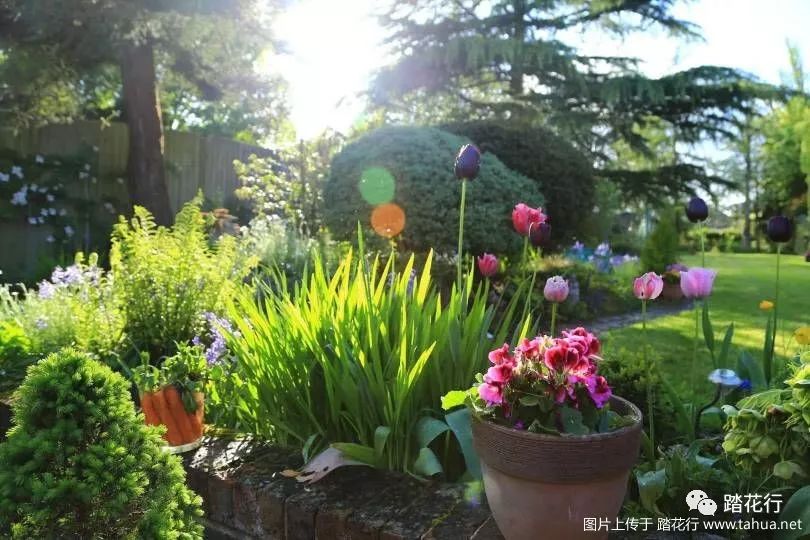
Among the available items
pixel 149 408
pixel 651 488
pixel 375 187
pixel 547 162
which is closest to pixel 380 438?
pixel 651 488

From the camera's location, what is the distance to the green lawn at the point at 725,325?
3.93m

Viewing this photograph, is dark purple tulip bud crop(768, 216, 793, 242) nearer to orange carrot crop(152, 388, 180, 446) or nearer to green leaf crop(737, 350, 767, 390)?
green leaf crop(737, 350, 767, 390)

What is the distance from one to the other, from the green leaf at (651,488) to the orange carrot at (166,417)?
1444 millimetres

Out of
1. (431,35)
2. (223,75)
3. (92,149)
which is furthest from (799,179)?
(92,149)

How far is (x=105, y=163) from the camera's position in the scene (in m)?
9.35

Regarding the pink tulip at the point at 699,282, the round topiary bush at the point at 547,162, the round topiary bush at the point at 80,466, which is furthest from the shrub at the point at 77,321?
the round topiary bush at the point at 547,162

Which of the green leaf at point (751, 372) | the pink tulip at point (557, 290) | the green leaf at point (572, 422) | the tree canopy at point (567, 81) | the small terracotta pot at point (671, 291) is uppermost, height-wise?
the tree canopy at point (567, 81)

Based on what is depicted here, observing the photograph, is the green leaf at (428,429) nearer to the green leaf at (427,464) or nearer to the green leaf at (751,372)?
the green leaf at (427,464)

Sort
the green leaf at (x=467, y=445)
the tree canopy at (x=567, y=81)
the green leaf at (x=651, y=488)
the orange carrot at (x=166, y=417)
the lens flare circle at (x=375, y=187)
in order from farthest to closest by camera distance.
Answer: the tree canopy at (x=567, y=81) < the lens flare circle at (x=375, y=187) < the orange carrot at (x=166, y=417) < the green leaf at (x=467, y=445) < the green leaf at (x=651, y=488)

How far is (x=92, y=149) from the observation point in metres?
9.12

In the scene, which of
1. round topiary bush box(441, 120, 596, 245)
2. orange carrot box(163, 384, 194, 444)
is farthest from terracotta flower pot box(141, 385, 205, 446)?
round topiary bush box(441, 120, 596, 245)

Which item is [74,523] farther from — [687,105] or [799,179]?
[799,179]

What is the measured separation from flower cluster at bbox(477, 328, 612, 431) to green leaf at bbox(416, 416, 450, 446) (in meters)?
0.30

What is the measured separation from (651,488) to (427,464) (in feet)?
1.85
